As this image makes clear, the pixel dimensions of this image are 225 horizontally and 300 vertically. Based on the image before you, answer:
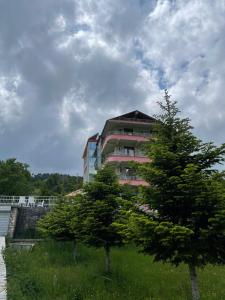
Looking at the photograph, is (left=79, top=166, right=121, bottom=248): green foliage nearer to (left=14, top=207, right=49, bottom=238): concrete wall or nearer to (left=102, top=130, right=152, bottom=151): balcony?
(left=14, top=207, right=49, bottom=238): concrete wall

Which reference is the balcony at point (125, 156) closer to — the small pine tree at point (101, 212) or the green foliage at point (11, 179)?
the small pine tree at point (101, 212)

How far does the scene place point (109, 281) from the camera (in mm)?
13195

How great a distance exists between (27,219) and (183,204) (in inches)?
1125

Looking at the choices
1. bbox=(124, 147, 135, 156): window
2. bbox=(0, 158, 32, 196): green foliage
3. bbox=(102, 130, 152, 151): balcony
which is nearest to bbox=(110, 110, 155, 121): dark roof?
bbox=(102, 130, 152, 151): balcony

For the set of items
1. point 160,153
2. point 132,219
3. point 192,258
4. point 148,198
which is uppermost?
point 160,153

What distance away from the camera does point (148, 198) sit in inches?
375

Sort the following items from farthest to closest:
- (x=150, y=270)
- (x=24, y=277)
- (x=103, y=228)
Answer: (x=150, y=270)
(x=103, y=228)
(x=24, y=277)

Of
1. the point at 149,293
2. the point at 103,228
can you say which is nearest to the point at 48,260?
the point at 103,228

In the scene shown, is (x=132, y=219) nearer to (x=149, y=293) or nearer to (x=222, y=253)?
(x=222, y=253)

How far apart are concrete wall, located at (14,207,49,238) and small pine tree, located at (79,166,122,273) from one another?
19088 millimetres

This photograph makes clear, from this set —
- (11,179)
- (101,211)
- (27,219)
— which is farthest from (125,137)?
(11,179)

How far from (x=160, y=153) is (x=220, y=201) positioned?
1932 mm

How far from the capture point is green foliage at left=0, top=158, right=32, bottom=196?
190ft

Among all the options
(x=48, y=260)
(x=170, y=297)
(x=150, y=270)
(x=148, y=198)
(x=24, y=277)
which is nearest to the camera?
(x=148, y=198)
